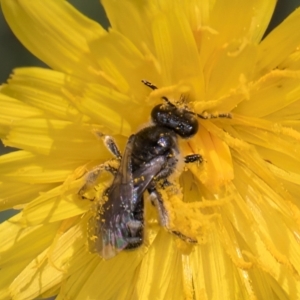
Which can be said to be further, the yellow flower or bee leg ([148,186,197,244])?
bee leg ([148,186,197,244])

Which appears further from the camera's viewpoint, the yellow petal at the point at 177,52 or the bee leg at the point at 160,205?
the bee leg at the point at 160,205

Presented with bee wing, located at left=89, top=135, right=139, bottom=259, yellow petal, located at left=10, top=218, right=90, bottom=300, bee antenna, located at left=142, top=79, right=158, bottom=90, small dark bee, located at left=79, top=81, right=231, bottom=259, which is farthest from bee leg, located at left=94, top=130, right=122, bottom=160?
yellow petal, located at left=10, top=218, right=90, bottom=300

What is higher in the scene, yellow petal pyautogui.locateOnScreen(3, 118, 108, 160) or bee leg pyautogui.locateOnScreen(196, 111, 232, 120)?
yellow petal pyautogui.locateOnScreen(3, 118, 108, 160)

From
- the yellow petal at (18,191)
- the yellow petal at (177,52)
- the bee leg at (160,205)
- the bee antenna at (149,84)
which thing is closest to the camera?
the yellow petal at (177,52)

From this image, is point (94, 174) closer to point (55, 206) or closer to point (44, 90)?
point (55, 206)

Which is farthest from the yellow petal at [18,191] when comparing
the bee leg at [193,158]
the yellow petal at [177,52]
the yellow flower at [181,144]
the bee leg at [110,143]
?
the yellow petal at [177,52]

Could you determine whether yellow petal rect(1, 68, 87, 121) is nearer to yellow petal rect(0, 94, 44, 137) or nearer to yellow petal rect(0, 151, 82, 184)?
yellow petal rect(0, 94, 44, 137)

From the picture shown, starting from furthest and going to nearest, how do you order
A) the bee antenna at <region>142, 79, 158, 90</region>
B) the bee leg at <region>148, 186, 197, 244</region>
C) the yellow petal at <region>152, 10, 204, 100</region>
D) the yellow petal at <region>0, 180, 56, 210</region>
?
the yellow petal at <region>0, 180, 56, 210</region> → the bee leg at <region>148, 186, 197, 244</region> → the bee antenna at <region>142, 79, 158, 90</region> → the yellow petal at <region>152, 10, 204, 100</region>

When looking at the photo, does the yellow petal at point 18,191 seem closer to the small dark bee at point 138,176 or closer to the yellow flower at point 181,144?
the yellow flower at point 181,144
